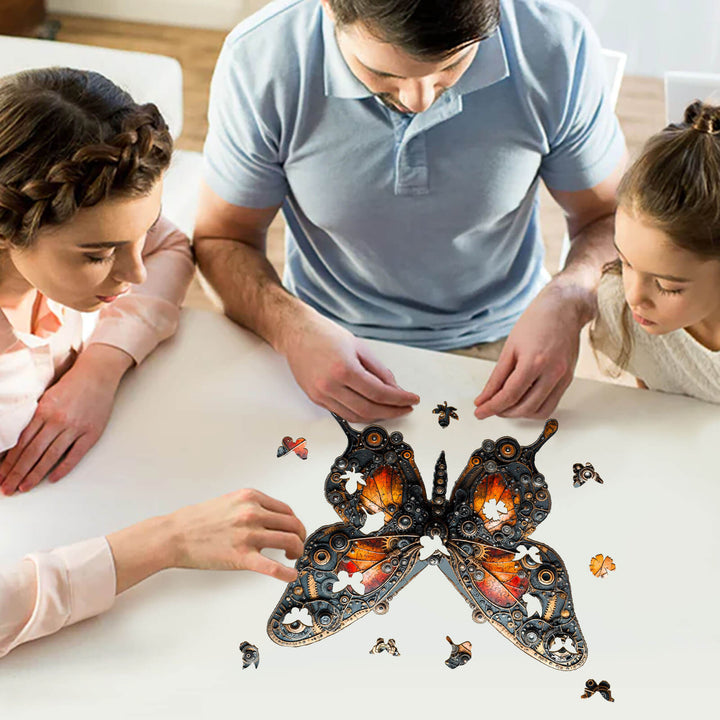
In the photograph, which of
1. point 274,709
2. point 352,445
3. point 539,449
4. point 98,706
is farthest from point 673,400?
point 98,706

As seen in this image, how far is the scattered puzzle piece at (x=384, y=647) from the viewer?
94 centimetres

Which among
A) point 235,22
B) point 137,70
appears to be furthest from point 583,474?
point 235,22

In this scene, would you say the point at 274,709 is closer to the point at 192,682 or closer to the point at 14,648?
the point at 192,682

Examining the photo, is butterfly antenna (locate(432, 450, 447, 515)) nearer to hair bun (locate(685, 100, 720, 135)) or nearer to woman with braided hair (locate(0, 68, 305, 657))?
woman with braided hair (locate(0, 68, 305, 657))

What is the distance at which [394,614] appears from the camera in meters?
0.96

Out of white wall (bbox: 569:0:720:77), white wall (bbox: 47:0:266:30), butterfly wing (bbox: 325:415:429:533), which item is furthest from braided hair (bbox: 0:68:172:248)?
white wall (bbox: 47:0:266:30)

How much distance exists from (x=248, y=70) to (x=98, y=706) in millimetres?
783

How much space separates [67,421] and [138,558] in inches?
8.4

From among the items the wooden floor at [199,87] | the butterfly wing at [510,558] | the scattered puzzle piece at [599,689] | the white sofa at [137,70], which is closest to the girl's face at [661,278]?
the butterfly wing at [510,558]

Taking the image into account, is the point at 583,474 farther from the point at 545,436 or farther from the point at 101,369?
the point at 101,369

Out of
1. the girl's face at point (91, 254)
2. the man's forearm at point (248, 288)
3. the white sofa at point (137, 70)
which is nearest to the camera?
the girl's face at point (91, 254)

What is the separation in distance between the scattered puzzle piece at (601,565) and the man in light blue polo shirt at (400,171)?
0.20 metres

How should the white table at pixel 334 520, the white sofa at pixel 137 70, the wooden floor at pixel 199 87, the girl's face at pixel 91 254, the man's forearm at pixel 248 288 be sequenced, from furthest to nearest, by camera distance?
the wooden floor at pixel 199 87 < the white sofa at pixel 137 70 < the man's forearm at pixel 248 288 < the girl's face at pixel 91 254 < the white table at pixel 334 520

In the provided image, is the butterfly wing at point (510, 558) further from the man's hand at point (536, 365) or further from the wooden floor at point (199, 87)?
the wooden floor at point (199, 87)
